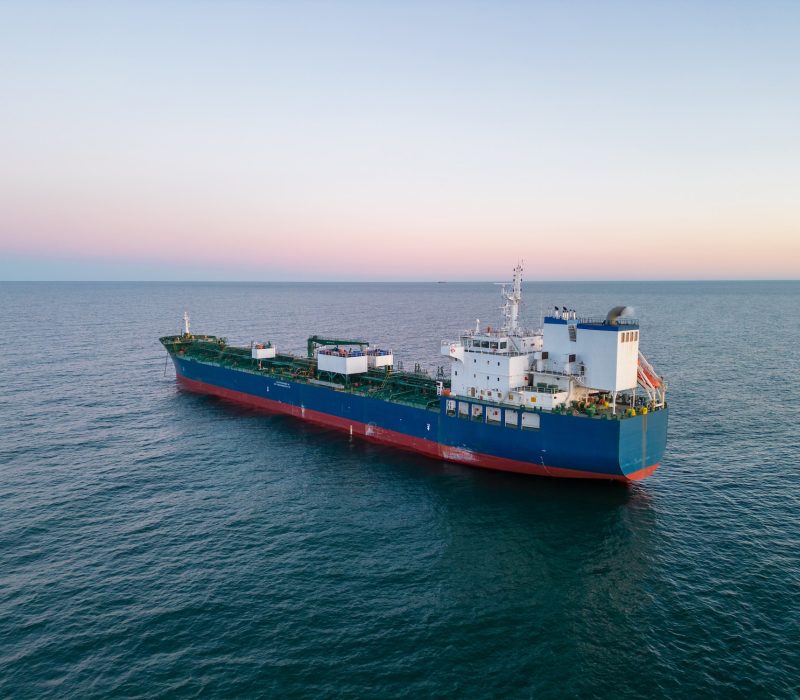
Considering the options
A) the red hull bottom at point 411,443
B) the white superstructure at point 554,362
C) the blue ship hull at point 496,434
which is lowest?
the red hull bottom at point 411,443

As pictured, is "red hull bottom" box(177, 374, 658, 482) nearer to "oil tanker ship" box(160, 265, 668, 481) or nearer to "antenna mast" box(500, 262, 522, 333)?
"oil tanker ship" box(160, 265, 668, 481)

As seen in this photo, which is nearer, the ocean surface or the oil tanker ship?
the ocean surface

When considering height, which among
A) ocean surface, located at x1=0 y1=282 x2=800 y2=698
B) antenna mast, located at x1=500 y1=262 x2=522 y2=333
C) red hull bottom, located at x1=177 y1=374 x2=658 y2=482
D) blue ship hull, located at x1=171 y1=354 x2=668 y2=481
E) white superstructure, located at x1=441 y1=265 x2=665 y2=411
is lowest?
ocean surface, located at x1=0 y1=282 x2=800 y2=698

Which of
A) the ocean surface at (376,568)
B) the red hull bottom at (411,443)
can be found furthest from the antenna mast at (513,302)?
the ocean surface at (376,568)

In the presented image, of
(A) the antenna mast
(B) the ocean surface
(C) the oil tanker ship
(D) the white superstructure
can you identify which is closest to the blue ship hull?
(C) the oil tanker ship

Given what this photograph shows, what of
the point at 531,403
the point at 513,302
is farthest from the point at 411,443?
the point at 513,302

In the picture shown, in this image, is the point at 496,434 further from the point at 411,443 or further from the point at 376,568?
the point at 376,568

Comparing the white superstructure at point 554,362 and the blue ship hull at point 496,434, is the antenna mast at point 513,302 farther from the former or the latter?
the blue ship hull at point 496,434

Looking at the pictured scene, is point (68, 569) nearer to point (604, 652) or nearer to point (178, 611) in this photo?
point (178, 611)
